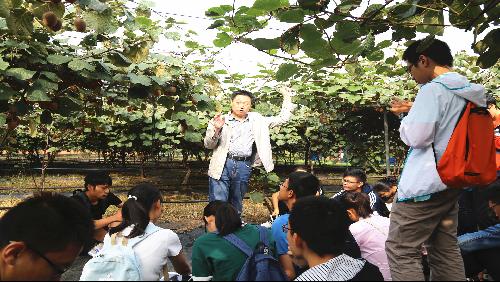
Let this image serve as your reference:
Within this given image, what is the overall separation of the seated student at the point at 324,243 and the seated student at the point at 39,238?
0.96 meters

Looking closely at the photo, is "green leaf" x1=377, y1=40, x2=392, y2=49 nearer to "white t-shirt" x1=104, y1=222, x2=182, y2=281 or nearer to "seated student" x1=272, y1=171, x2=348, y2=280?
"seated student" x1=272, y1=171, x2=348, y2=280

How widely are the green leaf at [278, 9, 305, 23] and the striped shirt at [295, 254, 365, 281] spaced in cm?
111

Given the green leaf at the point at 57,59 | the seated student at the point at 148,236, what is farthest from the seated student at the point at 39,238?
the green leaf at the point at 57,59

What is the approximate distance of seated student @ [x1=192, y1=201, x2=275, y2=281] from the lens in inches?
90.5

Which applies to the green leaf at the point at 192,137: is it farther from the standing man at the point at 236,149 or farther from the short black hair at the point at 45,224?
the short black hair at the point at 45,224

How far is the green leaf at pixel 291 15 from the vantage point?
180cm

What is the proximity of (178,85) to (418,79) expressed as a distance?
9.01 feet

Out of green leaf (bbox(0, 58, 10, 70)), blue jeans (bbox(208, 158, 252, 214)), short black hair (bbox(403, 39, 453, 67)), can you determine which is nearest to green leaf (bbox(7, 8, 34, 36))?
green leaf (bbox(0, 58, 10, 70))

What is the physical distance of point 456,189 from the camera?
7.42 feet

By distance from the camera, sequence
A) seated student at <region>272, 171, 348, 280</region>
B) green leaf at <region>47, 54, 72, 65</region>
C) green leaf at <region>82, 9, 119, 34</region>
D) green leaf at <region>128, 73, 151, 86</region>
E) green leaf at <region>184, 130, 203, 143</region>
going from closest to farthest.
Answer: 1. green leaf at <region>82, 9, 119, 34</region>
2. seated student at <region>272, 171, 348, 280</region>
3. green leaf at <region>47, 54, 72, 65</region>
4. green leaf at <region>128, 73, 151, 86</region>
5. green leaf at <region>184, 130, 203, 143</region>

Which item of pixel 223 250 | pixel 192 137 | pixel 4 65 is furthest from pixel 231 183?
pixel 4 65

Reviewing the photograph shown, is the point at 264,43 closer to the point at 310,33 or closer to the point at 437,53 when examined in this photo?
the point at 310,33

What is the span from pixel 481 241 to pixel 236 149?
2617mm

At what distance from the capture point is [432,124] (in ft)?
7.25
